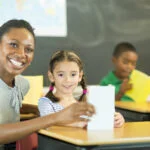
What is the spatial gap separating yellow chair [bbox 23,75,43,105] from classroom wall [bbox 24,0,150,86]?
0.27 metres

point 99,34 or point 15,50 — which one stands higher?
point 99,34

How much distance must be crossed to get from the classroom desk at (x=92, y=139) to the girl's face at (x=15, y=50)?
461 mm

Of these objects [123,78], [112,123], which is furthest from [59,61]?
[123,78]

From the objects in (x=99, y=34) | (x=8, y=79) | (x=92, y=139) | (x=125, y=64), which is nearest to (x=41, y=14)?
(x=99, y=34)

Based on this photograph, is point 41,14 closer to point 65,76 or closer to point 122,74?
point 122,74

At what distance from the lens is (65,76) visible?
8.23 feet

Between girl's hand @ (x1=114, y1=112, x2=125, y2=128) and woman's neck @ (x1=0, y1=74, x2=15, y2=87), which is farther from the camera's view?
woman's neck @ (x1=0, y1=74, x2=15, y2=87)

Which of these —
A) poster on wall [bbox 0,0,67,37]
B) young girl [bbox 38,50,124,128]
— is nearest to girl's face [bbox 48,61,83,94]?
→ young girl [bbox 38,50,124,128]

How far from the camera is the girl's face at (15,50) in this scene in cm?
245

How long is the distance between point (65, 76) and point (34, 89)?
6.04ft

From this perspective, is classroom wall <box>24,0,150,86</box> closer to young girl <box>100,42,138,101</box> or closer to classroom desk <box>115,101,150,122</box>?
young girl <box>100,42,138,101</box>

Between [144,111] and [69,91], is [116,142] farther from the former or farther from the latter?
[144,111]

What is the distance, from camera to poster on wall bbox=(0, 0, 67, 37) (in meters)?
4.62

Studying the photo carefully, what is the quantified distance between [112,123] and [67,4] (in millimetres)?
3014
